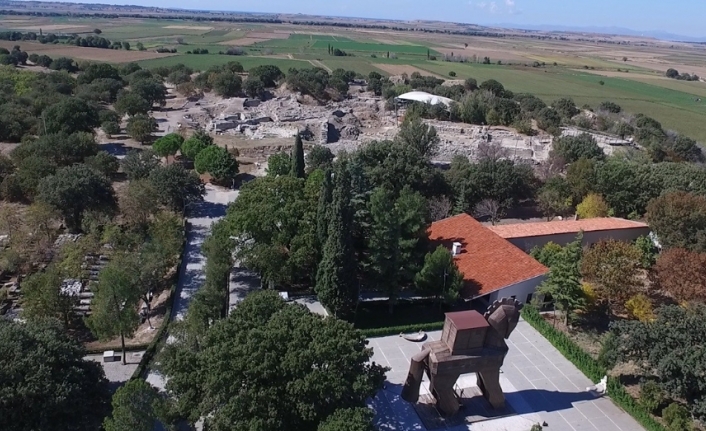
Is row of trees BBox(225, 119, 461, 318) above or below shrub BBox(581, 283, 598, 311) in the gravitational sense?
above

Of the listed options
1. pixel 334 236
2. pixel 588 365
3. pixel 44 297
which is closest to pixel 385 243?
pixel 334 236

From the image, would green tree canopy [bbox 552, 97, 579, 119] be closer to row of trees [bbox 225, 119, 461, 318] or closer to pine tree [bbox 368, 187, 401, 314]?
row of trees [bbox 225, 119, 461, 318]

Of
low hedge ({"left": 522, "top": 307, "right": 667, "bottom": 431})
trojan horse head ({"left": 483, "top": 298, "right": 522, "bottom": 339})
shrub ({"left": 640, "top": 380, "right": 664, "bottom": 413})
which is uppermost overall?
trojan horse head ({"left": 483, "top": 298, "right": 522, "bottom": 339})

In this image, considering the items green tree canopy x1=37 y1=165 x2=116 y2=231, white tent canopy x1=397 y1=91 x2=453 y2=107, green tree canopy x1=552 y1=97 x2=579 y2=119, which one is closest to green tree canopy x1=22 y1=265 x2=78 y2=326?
green tree canopy x1=37 y1=165 x2=116 y2=231

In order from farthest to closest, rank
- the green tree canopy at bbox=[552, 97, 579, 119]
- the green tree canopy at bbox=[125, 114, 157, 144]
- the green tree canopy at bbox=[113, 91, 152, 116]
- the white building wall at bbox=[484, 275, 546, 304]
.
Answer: the green tree canopy at bbox=[552, 97, 579, 119], the green tree canopy at bbox=[113, 91, 152, 116], the green tree canopy at bbox=[125, 114, 157, 144], the white building wall at bbox=[484, 275, 546, 304]

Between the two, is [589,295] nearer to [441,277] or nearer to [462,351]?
[441,277]

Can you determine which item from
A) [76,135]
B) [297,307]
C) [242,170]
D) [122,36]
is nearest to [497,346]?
[297,307]

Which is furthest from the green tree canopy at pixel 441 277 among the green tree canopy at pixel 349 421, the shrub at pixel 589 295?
the green tree canopy at pixel 349 421

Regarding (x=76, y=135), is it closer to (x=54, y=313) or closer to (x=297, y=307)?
(x=54, y=313)
